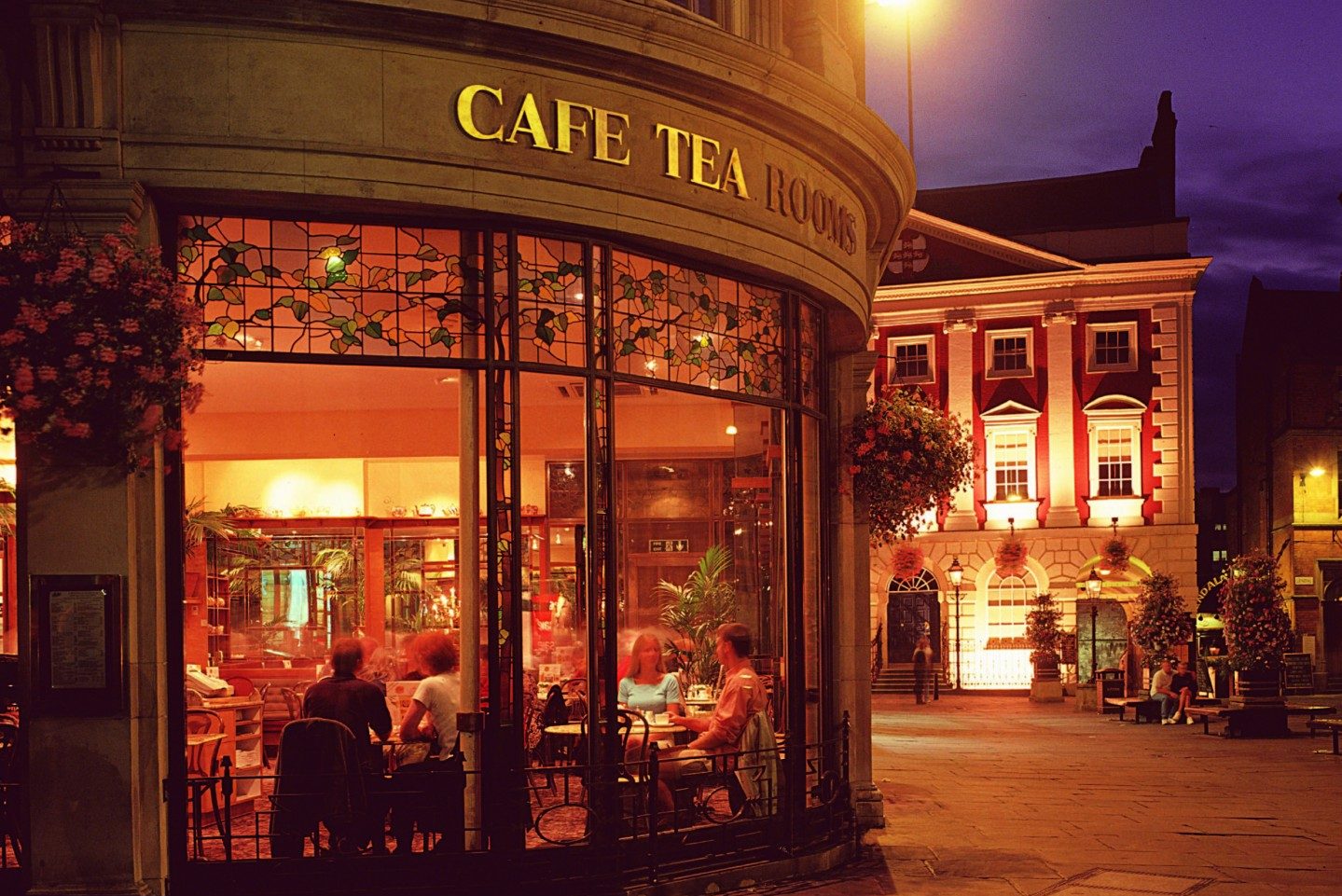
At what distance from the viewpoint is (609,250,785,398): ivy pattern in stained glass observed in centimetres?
979

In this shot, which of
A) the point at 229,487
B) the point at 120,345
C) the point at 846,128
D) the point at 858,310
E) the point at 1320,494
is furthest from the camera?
the point at 1320,494

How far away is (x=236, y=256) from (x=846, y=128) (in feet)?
15.2

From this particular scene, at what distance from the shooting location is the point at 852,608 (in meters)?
12.8

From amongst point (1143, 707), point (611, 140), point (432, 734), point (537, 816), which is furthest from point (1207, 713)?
point (611, 140)

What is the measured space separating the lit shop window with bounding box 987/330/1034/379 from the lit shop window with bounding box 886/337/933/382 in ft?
5.52

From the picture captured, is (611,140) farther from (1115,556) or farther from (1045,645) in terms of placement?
(1115,556)

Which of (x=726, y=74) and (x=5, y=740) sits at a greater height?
(x=726, y=74)

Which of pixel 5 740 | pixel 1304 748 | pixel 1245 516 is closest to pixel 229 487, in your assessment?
pixel 5 740

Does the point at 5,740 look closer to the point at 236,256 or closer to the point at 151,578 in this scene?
the point at 151,578

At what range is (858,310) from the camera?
12430mm

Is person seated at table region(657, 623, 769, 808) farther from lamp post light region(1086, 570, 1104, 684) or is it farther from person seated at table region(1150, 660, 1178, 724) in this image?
lamp post light region(1086, 570, 1104, 684)

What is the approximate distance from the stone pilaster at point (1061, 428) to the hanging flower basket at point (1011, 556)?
1.04 m

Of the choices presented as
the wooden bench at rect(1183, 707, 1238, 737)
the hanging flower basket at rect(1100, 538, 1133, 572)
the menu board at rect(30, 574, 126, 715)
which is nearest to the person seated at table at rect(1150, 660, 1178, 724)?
the wooden bench at rect(1183, 707, 1238, 737)

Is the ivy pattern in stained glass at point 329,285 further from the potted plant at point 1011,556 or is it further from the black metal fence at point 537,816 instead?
the potted plant at point 1011,556
